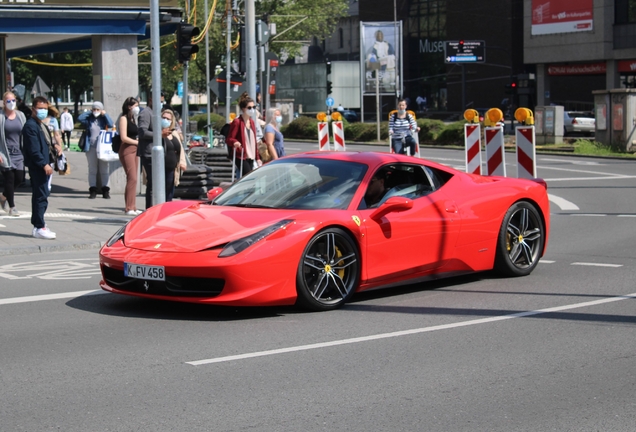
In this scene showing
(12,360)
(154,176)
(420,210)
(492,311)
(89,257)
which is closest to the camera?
(12,360)

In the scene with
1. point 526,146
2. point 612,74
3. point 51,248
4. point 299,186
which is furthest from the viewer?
point 612,74

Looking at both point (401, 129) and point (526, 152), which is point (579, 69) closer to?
point (401, 129)

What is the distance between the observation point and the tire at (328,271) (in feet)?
24.9

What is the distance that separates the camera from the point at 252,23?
747 inches

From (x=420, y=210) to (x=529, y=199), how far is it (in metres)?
1.60

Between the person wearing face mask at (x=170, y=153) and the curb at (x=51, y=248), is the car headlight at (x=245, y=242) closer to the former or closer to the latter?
the curb at (x=51, y=248)

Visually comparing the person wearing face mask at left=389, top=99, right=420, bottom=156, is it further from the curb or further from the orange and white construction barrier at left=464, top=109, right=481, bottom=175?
the curb

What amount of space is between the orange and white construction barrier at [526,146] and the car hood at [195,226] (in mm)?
7301

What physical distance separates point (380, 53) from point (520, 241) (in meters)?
55.3

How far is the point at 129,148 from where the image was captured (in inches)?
611

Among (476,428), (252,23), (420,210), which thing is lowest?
(476,428)

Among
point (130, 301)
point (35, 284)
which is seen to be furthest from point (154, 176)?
point (130, 301)

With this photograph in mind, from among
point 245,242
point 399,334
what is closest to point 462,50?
point 245,242

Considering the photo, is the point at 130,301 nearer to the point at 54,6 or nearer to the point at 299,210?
the point at 299,210
